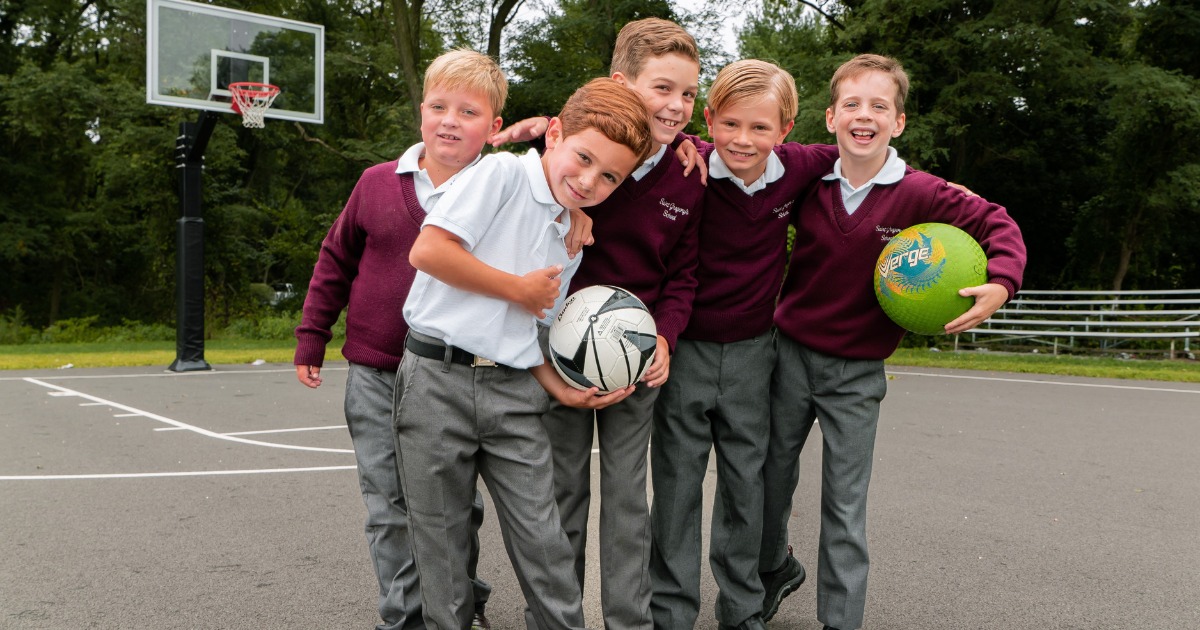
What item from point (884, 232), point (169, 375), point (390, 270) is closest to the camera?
point (390, 270)

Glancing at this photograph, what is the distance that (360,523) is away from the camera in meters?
5.20

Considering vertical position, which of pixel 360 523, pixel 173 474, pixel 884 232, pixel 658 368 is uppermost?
pixel 884 232

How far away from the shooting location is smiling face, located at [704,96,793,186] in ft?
10.3

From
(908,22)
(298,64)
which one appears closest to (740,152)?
(298,64)

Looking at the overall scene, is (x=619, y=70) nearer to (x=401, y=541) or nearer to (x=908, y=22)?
(x=401, y=541)

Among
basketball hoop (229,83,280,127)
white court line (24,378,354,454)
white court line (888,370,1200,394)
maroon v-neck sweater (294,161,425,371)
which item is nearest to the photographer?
maroon v-neck sweater (294,161,425,371)

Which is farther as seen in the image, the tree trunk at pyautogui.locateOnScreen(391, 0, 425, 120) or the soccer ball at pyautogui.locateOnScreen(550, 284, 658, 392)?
the tree trunk at pyautogui.locateOnScreen(391, 0, 425, 120)

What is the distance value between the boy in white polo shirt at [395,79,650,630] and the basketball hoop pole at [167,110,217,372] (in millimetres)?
11888

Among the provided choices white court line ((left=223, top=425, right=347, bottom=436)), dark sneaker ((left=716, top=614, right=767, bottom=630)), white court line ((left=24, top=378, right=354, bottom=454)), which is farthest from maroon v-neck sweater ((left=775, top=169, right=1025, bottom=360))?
Result: white court line ((left=223, top=425, right=347, bottom=436))

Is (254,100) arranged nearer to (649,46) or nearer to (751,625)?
(649,46)

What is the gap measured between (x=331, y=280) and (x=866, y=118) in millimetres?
1945

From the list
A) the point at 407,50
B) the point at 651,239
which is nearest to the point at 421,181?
the point at 651,239

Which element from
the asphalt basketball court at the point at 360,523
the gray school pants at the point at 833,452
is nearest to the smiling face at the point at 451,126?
the gray school pants at the point at 833,452

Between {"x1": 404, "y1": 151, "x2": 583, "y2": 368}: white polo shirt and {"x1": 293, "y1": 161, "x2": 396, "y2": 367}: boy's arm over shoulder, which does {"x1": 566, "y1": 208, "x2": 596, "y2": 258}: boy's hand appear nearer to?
{"x1": 404, "y1": 151, "x2": 583, "y2": 368}: white polo shirt
